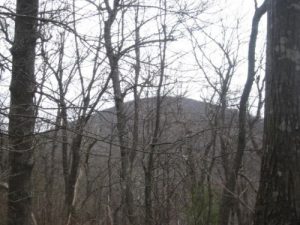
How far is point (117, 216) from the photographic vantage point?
11.0 metres

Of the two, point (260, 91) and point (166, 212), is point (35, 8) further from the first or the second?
point (260, 91)

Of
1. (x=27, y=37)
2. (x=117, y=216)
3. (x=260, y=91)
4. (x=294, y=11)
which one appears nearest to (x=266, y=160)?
(x=294, y=11)

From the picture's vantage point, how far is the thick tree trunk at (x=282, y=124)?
2.82 metres

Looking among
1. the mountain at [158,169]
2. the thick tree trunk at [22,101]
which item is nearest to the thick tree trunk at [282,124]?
the mountain at [158,169]

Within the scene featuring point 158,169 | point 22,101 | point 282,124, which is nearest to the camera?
point 282,124

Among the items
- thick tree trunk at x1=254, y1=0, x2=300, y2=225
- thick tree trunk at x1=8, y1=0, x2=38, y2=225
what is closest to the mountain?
thick tree trunk at x1=8, y1=0, x2=38, y2=225

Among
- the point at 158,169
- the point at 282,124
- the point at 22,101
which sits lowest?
the point at 158,169

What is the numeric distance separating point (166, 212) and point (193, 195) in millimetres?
1366

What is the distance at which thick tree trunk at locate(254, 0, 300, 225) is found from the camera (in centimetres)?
282

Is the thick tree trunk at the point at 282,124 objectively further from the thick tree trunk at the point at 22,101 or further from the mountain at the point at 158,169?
the thick tree trunk at the point at 22,101

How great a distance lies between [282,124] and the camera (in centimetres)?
290

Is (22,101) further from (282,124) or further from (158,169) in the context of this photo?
(158,169)

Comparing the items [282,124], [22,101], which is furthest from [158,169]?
[282,124]

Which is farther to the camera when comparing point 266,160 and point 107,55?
point 107,55
